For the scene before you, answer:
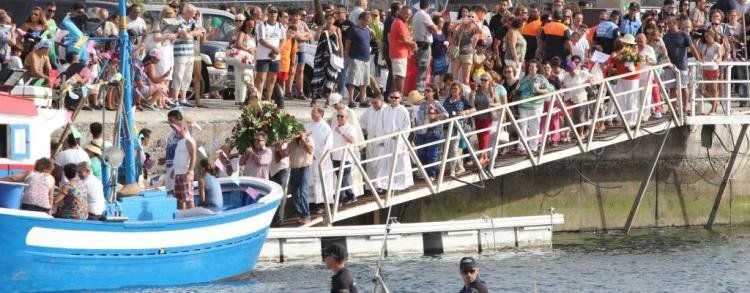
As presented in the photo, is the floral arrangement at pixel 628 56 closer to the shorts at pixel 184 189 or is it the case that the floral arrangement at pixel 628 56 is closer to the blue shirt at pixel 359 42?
the blue shirt at pixel 359 42

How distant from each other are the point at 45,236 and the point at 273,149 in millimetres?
4316

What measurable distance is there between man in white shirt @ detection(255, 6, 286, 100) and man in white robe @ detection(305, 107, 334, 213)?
2114mm

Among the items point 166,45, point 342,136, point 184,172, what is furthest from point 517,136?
point 184,172

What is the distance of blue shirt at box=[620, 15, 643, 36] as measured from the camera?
31938 millimetres

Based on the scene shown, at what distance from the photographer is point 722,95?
102 ft

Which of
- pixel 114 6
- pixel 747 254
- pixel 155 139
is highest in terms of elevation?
pixel 114 6

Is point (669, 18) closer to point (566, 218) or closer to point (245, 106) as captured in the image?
point (566, 218)

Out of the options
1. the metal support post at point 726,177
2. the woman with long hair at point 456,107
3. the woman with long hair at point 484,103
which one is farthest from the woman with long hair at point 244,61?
the metal support post at point 726,177

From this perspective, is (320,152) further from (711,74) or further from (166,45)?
(711,74)

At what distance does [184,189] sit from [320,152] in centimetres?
236

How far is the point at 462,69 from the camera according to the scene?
2975 cm

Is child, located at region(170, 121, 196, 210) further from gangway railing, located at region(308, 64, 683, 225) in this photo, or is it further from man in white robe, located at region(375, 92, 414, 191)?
man in white robe, located at region(375, 92, 414, 191)

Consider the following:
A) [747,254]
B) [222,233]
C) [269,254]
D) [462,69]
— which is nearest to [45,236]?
[222,233]

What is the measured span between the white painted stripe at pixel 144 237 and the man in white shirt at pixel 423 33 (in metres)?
5.47
